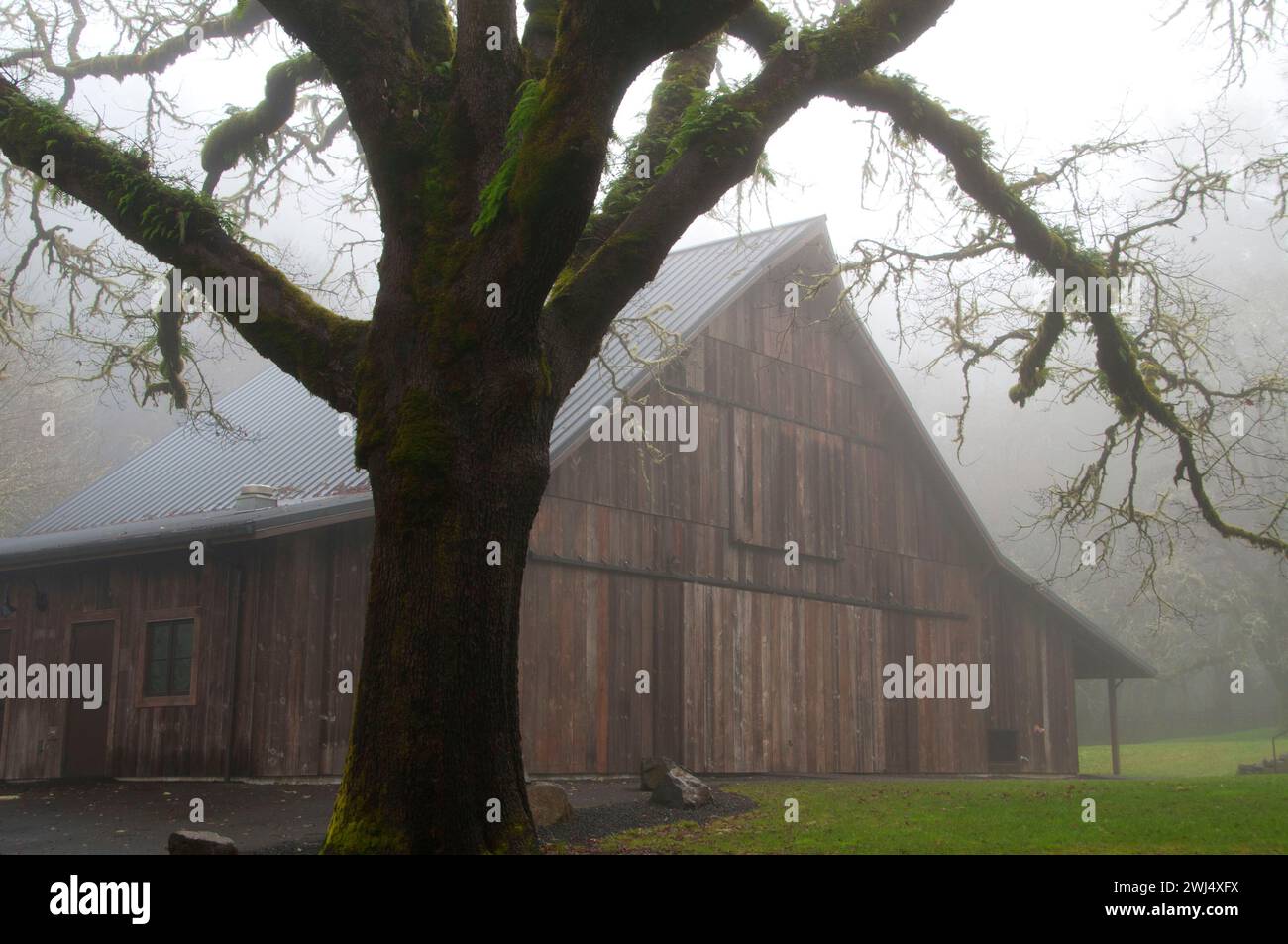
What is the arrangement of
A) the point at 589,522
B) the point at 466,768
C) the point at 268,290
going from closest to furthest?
the point at 466,768, the point at 268,290, the point at 589,522

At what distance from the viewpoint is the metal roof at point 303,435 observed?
1850cm

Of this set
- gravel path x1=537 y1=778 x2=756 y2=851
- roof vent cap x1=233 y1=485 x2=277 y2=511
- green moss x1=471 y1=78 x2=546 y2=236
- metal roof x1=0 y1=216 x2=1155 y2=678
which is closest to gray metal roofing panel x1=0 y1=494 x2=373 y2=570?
metal roof x1=0 y1=216 x2=1155 y2=678

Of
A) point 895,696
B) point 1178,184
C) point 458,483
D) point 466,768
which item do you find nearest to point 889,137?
point 1178,184

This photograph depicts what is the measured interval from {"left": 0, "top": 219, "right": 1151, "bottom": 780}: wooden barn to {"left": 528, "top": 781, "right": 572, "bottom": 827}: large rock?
5.67 meters

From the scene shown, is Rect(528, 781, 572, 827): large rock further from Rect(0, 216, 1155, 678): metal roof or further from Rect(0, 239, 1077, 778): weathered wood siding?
Rect(0, 239, 1077, 778): weathered wood siding

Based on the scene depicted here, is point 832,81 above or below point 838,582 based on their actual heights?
above

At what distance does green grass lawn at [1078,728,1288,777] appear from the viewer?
126 ft

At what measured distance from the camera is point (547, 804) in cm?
1101

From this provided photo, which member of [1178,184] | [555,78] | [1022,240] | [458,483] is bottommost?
[458,483]

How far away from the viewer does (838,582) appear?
74.9 ft

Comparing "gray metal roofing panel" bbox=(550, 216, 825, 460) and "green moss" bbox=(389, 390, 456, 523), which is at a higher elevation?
"gray metal roofing panel" bbox=(550, 216, 825, 460)

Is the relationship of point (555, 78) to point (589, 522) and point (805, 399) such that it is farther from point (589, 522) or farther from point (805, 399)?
point (805, 399)

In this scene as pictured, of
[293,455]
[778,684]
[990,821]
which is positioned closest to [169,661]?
[293,455]

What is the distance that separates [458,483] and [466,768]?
5.47 feet
